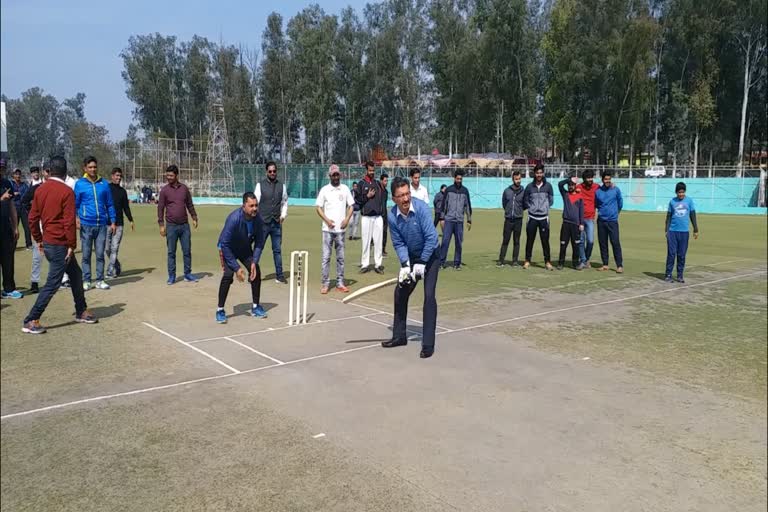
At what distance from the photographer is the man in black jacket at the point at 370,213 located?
471 inches

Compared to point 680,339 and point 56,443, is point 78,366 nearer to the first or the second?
point 56,443

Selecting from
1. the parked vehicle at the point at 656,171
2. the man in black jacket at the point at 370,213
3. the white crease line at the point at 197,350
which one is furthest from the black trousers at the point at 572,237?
the parked vehicle at the point at 656,171

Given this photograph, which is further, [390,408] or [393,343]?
[393,343]

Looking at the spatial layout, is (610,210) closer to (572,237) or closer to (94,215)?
(572,237)

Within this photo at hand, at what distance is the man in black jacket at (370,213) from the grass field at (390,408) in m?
3.22

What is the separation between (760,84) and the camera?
5109cm

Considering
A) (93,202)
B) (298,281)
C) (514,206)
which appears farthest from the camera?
(514,206)

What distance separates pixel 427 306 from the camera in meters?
6.39

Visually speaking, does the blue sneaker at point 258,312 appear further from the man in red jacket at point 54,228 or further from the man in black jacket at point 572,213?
the man in black jacket at point 572,213

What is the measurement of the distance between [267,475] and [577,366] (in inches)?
140

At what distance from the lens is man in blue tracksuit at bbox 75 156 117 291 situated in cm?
965

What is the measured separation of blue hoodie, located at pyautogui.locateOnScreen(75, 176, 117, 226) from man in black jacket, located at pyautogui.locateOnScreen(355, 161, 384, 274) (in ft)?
15.3

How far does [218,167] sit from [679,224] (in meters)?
54.8

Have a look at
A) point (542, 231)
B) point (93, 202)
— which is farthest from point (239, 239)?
point (542, 231)
